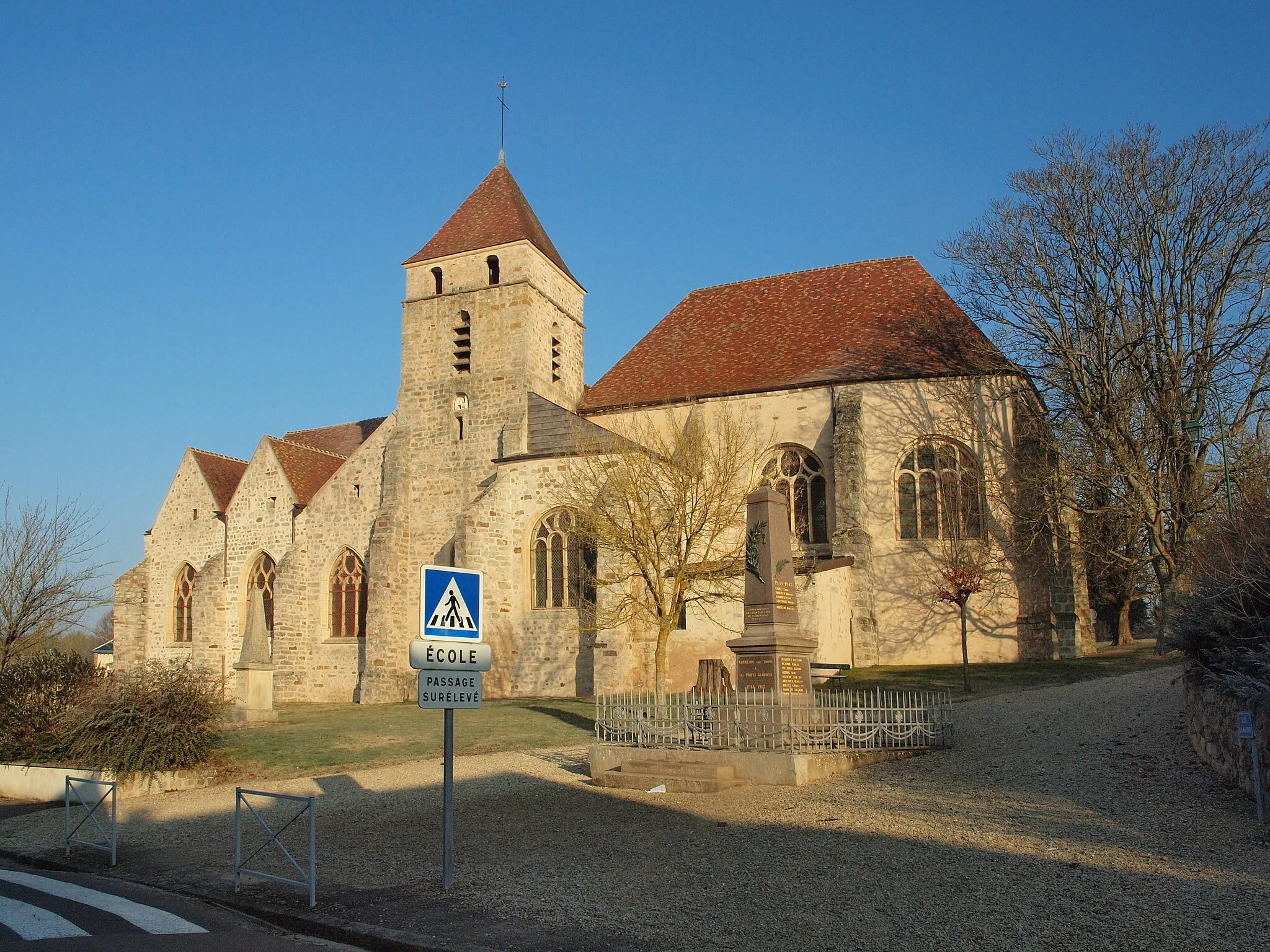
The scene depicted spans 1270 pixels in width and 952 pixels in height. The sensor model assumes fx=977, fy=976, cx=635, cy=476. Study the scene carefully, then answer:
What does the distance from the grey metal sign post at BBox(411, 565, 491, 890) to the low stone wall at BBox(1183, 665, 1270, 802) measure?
6.19 meters

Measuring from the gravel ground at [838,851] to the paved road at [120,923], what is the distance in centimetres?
50

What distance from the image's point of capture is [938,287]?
27.1 metres

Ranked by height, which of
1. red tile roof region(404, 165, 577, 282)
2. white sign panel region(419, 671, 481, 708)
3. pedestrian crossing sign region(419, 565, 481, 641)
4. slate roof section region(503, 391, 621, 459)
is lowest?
white sign panel region(419, 671, 481, 708)

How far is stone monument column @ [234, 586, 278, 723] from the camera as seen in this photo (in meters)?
20.0

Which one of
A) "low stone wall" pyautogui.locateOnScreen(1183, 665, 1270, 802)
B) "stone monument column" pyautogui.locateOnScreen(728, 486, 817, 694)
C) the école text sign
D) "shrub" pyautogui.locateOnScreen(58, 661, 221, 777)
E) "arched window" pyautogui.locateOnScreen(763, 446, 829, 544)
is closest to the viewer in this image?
the école text sign

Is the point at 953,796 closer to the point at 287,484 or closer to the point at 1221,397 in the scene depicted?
the point at 1221,397

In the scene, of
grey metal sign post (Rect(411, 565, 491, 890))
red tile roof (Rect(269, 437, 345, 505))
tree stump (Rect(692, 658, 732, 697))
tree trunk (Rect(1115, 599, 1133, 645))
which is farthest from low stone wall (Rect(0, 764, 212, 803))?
tree trunk (Rect(1115, 599, 1133, 645))

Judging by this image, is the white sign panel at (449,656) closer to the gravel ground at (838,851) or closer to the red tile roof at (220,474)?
the gravel ground at (838,851)

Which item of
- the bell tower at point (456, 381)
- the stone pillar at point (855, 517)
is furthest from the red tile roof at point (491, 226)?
the stone pillar at point (855, 517)

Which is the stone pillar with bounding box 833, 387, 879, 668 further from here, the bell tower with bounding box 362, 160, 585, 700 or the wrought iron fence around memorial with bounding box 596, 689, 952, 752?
the wrought iron fence around memorial with bounding box 596, 689, 952, 752

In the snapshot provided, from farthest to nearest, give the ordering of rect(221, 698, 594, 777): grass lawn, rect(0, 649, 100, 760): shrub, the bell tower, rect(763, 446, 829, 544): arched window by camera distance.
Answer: the bell tower
rect(763, 446, 829, 544): arched window
rect(0, 649, 100, 760): shrub
rect(221, 698, 594, 777): grass lawn

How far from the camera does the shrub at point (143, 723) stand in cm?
1316

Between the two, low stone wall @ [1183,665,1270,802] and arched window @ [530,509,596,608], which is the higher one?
arched window @ [530,509,596,608]

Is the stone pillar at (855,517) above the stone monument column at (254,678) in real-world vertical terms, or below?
above
